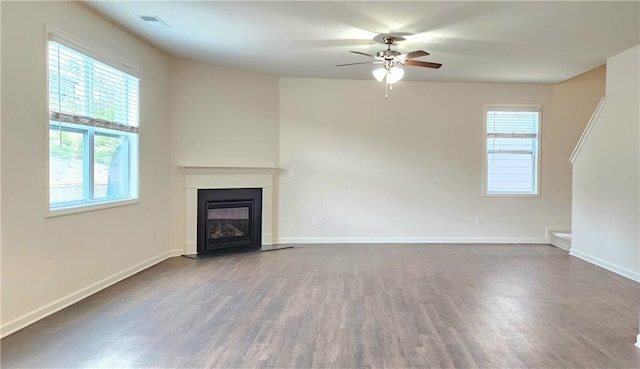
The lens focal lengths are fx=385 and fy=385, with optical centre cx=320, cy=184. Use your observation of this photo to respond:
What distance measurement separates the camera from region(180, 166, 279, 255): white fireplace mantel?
5.35 metres

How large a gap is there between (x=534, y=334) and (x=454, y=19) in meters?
2.75

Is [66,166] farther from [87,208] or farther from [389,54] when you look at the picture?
[389,54]

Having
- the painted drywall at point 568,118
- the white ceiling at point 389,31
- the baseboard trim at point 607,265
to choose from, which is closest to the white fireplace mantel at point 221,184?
the white ceiling at point 389,31

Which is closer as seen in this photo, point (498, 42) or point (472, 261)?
point (498, 42)

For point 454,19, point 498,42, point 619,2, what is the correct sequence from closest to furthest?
point 619,2 → point 454,19 → point 498,42

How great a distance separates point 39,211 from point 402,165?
4.86 meters

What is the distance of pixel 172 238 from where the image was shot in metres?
5.25

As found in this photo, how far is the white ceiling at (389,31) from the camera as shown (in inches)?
132

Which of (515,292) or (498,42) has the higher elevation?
(498,42)

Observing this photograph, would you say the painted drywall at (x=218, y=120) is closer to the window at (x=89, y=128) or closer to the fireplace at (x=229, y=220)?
the fireplace at (x=229, y=220)

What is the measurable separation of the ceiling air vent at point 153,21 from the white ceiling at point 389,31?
64 millimetres

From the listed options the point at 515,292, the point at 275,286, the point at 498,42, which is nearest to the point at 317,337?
the point at 275,286

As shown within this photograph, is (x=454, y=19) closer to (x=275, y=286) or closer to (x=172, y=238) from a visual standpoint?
(x=275, y=286)

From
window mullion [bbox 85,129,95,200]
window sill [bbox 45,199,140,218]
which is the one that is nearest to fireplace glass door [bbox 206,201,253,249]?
window sill [bbox 45,199,140,218]
